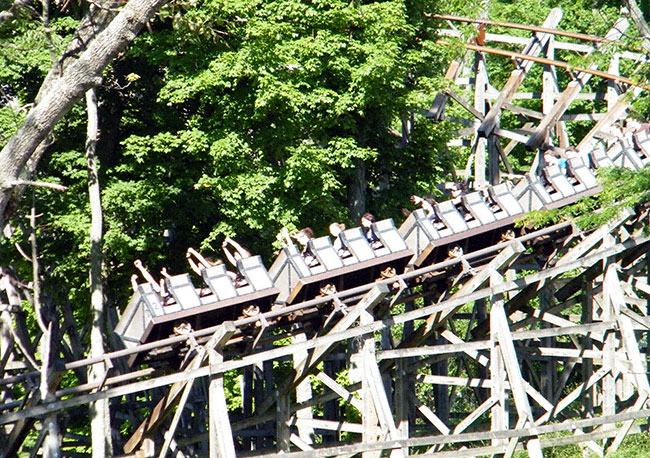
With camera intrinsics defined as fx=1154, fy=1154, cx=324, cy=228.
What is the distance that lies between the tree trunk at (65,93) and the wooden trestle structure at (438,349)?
3458 millimetres

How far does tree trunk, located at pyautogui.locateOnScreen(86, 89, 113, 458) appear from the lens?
14.6 metres

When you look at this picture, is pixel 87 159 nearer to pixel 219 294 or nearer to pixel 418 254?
pixel 219 294

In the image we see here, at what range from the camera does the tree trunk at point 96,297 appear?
47.8 feet

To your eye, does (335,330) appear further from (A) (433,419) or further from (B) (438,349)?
(A) (433,419)

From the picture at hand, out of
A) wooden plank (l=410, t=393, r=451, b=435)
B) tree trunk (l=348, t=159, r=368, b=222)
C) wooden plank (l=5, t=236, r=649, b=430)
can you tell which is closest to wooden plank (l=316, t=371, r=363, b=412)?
wooden plank (l=5, t=236, r=649, b=430)

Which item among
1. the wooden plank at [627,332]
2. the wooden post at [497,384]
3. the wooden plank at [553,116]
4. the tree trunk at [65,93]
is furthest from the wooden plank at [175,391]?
the wooden plank at [553,116]

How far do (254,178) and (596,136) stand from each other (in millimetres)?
6582

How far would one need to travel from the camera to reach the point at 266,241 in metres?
17.7

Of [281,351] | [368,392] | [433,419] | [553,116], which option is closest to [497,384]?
[433,419]

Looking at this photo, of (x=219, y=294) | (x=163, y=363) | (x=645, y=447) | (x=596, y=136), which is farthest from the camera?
(x=596, y=136)

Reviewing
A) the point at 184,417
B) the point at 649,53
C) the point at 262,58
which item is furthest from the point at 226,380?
the point at 649,53

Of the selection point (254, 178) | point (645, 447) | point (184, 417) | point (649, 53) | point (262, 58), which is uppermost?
point (262, 58)

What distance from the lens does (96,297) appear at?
15195mm

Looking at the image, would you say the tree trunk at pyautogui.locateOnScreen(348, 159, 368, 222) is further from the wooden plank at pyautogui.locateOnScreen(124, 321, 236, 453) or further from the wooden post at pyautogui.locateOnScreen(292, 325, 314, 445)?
the wooden plank at pyautogui.locateOnScreen(124, 321, 236, 453)
